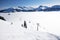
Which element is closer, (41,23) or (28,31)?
(28,31)

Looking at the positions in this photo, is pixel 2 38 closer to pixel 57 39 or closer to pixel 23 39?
pixel 23 39

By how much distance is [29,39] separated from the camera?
6.63 meters

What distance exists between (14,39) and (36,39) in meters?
1.44

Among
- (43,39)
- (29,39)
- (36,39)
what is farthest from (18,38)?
(43,39)

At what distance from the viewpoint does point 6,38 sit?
662cm

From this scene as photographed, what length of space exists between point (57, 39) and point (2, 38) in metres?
3.73

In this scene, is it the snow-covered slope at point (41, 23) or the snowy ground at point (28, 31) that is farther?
the snow-covered slope at point (41, 23)

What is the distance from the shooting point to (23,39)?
6664 millimetres

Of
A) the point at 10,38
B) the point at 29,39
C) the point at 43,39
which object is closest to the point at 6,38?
the point at 10,38

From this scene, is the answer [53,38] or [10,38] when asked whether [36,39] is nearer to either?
[53,38]

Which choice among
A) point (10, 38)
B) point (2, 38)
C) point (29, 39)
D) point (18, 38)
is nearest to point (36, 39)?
point (29, 39)

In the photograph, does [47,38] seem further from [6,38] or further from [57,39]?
[6,38]

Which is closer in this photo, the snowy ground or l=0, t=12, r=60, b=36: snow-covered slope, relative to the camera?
the snowy ground

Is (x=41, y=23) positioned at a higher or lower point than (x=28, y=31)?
lower
